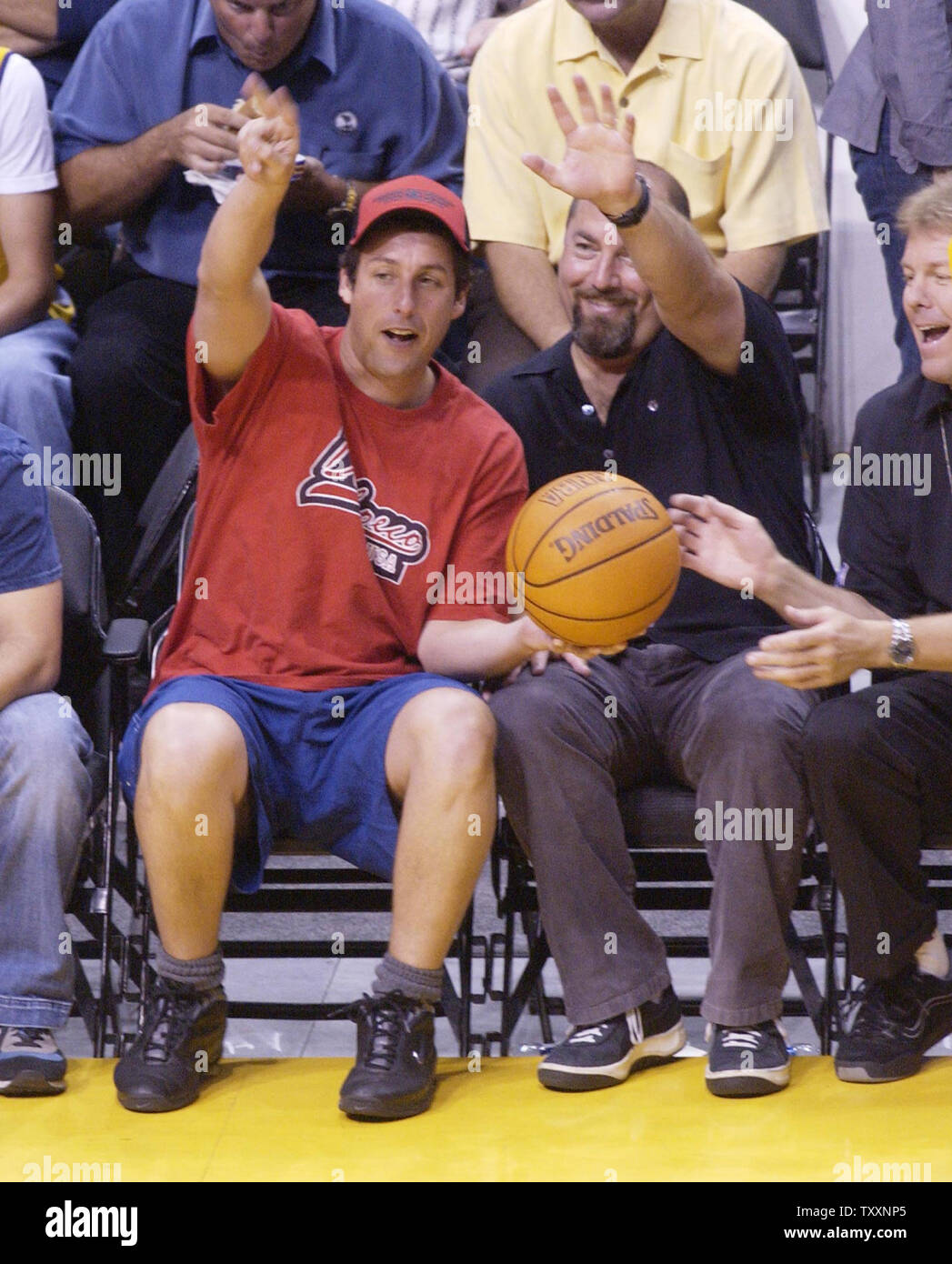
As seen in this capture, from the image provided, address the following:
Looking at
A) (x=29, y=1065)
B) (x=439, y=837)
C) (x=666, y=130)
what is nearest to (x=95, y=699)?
(x=29, y=1065)

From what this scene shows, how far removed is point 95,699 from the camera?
11.3ft

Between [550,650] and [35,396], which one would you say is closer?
[550,650]

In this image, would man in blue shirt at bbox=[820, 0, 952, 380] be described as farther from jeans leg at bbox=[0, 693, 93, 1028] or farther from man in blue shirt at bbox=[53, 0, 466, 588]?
jeans leg at bbox=[0, 693, 93, 1028]

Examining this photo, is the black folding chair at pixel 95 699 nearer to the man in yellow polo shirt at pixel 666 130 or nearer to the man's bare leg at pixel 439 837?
the man's bare leg at pixel 439 837

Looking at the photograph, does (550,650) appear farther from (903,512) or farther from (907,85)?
(907,85)

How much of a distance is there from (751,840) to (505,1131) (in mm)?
600

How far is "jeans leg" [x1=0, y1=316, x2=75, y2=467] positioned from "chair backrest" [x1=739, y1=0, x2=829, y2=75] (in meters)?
2.70

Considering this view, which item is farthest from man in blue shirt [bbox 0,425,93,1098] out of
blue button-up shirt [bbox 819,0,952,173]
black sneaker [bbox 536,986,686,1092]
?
blue button-up shirt [bbox 819,0,952,173]

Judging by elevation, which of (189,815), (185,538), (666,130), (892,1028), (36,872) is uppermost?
(666,130)

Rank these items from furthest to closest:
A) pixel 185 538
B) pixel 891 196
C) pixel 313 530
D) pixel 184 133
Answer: pixel 891 196
pixel 184 133
pixel 185 538
pixel 313 530

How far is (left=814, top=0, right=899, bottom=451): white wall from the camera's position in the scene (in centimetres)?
578

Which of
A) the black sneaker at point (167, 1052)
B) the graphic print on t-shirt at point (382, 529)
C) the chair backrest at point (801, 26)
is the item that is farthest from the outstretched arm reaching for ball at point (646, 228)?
the chair backrest at point (801, 26)

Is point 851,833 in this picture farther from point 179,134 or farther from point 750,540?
point 179,134

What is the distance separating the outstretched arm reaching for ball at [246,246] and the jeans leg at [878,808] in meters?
1.16
